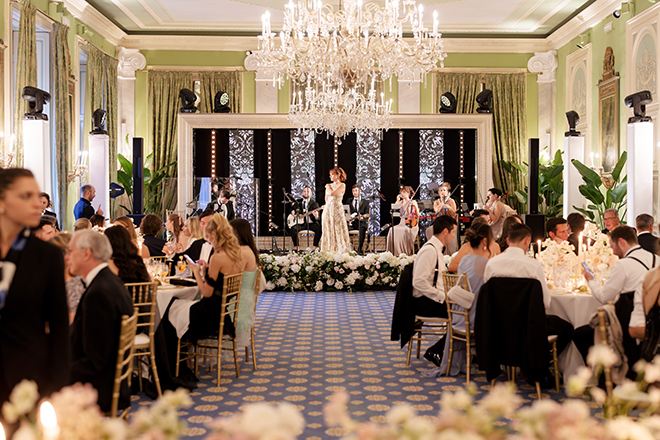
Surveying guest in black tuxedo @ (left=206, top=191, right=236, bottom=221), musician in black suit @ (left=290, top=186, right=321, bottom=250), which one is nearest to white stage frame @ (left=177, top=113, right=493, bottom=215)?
guest in black tuxedo @ (left=206, top=191, right=236, bottom=221)

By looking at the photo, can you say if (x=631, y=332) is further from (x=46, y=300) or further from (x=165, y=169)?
(x=165, y=169)

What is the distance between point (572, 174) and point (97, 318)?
37.8 ft

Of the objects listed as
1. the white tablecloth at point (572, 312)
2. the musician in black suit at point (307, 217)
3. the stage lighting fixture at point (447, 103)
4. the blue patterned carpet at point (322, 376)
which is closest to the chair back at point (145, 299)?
the blue patterned carpet at point (322, 376)

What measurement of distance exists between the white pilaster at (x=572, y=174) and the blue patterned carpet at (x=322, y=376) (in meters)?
6.53

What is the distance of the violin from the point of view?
43.5 ft

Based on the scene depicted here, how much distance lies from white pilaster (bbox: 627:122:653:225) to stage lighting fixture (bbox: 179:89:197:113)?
900 cm

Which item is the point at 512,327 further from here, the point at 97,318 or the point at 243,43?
the point at 243,43

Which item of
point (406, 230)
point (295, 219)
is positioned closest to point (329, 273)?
point (406, 230)

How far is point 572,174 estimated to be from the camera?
42.7 ft

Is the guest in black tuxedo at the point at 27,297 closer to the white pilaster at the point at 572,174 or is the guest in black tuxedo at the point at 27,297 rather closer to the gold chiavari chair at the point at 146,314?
the gold chiavari chair at the point at 146,314

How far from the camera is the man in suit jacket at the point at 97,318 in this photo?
3.28 meters

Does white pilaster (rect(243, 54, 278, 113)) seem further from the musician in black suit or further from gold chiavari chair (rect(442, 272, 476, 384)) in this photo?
gold chiavari chair (rect(442, 272, 476, 384))

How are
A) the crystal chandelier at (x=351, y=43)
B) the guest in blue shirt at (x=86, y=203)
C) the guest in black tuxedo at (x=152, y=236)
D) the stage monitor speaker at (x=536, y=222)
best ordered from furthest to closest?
the stage monitor speaker at (x=536, y=222) → the guest in blue shirt at (x=86, y=203) → the crystal chandelier at (x=351, y=43) → the guest in black tuxedo at (x=152, y=236)

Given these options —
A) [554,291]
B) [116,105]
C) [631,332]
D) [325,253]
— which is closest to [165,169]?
[116,105]
